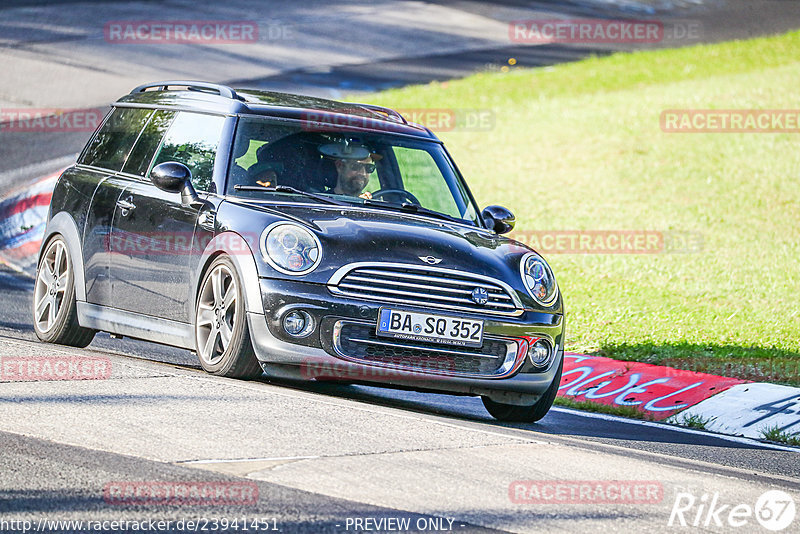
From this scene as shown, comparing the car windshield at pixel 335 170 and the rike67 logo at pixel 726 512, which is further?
the car windshield at pixel 335 170

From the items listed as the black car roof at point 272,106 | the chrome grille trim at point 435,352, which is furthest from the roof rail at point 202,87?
the chrome grille trim at point 435,352

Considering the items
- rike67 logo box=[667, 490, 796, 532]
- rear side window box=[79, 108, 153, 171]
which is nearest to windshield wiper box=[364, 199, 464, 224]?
rear side window box=[79, 108, 153, 171]

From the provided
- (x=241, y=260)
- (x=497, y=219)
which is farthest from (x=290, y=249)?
(x=497, y=219)

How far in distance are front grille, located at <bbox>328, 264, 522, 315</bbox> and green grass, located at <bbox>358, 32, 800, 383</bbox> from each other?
3403 millimetres

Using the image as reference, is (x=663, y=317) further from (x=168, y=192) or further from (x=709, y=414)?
(x=168, y=192)

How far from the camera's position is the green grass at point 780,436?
329 inches

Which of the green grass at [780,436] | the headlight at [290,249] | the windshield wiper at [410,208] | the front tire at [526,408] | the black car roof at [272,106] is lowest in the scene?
the green grass at [780,436]

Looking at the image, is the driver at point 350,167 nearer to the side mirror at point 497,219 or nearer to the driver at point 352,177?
the driver at point 352,177

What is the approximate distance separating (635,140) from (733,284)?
855cm

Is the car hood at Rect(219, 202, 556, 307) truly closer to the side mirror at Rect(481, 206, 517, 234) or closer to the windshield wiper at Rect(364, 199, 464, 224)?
the windshield wiper at Rect(364, 199, 464, 224)

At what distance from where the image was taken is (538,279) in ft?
25.5

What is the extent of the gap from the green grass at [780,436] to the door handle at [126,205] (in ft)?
14.2

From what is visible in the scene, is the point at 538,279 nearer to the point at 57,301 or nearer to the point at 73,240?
the point at 73,240

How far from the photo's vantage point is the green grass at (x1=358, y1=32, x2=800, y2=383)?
11977 millimetres
